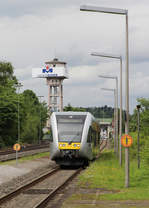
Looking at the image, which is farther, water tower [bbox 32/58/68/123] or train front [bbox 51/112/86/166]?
water tower [bbox 32/58/68/123]

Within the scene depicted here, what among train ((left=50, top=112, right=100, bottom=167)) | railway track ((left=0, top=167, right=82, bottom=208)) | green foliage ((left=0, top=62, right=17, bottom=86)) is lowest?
railway track ((left=0, top=167, right=82, bottom=208))

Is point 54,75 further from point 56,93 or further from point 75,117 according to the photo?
point 75,117

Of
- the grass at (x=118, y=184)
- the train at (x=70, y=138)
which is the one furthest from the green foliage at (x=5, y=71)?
the grass at (x=118, y=184)

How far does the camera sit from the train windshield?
3078cm

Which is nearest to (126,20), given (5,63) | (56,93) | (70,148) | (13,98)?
(70,148)

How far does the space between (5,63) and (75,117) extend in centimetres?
5576

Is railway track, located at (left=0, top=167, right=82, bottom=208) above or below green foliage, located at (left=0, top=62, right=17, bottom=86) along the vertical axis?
below

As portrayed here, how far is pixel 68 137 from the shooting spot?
3078cm

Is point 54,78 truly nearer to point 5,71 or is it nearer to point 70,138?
point 5,71

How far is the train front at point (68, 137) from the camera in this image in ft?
100

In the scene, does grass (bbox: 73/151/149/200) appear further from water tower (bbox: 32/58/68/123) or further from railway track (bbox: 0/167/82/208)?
water tower (bbox: 32/58/68/123)

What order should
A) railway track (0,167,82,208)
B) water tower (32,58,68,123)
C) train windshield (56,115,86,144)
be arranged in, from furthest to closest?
water tower (32,58,68,123) < train windshield (56,115,86,144) < railway track (0,167,82,208)

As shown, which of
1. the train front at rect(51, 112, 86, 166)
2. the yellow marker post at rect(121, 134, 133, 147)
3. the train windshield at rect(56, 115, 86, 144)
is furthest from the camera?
the train windshield at rect(56, 115, 86, 144)

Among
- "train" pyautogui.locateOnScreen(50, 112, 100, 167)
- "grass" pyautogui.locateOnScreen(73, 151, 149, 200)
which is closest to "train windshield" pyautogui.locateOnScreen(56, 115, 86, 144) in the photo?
"train" pyautogui.locateOnScreen(50, 112, 100, 167)
